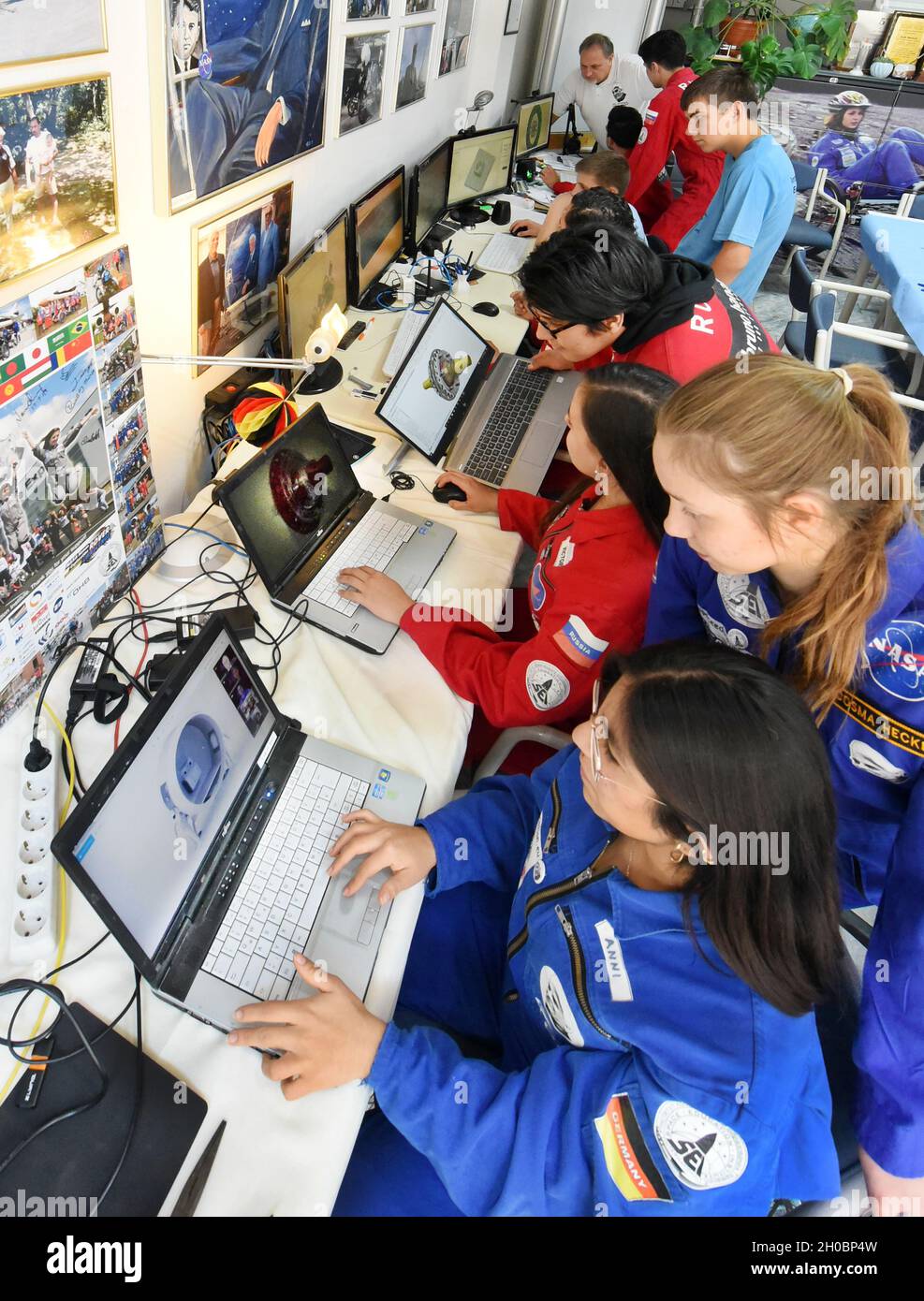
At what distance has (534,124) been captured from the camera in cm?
387

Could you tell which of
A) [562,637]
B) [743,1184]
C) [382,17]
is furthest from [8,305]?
[382,17]

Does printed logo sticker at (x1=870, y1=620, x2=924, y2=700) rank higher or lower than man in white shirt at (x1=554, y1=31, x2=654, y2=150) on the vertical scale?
lower

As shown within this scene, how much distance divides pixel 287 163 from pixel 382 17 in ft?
2.50

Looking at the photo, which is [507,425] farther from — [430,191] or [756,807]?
[756,807]

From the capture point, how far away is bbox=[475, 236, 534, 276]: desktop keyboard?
2.86 metres

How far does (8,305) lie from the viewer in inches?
35.4

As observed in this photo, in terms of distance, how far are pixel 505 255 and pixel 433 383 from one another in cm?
136

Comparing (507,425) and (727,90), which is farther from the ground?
(727,90)

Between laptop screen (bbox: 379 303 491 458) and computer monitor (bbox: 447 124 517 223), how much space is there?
Answer: 136cm

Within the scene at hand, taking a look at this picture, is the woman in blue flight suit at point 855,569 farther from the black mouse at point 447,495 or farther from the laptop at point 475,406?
the laptop at point 475,406

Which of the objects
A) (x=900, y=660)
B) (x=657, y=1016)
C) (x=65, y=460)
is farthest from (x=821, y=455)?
(x=65, y=460)

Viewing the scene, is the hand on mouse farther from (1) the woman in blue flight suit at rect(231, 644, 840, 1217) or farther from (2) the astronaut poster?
(2) the astronaut poster

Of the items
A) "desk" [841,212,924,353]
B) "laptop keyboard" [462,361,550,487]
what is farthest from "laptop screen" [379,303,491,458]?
"desk" [841,212,924,353]

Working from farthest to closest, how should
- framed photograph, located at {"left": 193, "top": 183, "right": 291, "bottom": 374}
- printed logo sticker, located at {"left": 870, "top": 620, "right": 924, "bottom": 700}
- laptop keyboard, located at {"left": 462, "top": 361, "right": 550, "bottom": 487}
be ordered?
laptop keyboard, located at {"left": 462, "top": 361, "right": 550, "bottom": 487}
framed photograph, located at {"left": 193, "top": 183, "right": 291, "bottom": 374}
printed logo sticker, located at {"left": 870, "top": 620, "right": 924, "bottom": 700}
